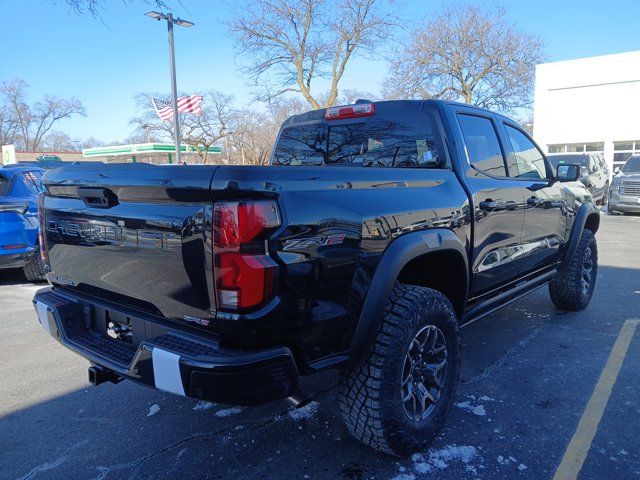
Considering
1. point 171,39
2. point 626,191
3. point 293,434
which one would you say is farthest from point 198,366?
point 626,191

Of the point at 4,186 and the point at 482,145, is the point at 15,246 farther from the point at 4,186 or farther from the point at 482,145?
the point at 482,145

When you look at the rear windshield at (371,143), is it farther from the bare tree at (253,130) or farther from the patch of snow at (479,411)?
the bare tree at (253,130)

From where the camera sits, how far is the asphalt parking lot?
2.53m

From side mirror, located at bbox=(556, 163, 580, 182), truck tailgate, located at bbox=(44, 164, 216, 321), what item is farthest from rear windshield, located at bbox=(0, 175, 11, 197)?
side mirror, located at bbox=(556, 163, 580, 182)

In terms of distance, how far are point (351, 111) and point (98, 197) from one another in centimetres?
186

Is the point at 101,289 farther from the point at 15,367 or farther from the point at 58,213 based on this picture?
the point at 15,367

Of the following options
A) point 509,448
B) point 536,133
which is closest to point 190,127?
point 536,133

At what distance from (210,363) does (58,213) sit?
1.45 meters

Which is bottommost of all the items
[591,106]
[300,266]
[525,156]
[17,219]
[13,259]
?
[13,259]

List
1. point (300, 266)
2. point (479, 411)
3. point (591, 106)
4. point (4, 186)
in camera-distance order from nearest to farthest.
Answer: point (300, 266) → point (479, 411) → point (4, 186) → point (591, 106)

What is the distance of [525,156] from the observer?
13.5 feet

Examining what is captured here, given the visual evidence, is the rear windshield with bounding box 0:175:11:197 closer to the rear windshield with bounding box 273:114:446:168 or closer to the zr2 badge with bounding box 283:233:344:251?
the rear windshield with bounding box 273:114:446:168

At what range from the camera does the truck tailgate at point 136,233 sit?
1979mm

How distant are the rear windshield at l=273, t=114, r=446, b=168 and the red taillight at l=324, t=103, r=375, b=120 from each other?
0.05 metres
